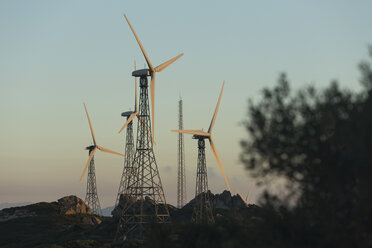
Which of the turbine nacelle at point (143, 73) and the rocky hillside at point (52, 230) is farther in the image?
the rocky hillside at point (52, 230)

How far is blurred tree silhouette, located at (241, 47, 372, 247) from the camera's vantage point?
4156 centimetres

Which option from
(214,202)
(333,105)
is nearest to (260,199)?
(333,105)

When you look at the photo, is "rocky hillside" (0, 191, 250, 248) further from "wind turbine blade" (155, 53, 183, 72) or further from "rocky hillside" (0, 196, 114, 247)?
"wind turbine blade" (155, 53, 183, 72)

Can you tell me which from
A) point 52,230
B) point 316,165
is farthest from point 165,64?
point 52,230

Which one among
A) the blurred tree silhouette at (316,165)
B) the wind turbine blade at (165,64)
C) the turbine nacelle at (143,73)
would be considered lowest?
the blurred tree silhouette at (316,165)

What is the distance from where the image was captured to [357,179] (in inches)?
1731

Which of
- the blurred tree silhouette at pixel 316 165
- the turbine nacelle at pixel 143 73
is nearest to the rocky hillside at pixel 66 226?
the turbine nacelle at pixel 143 73

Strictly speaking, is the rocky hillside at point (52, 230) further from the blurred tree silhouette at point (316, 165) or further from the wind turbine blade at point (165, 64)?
the blurred tree silhouette at point (316, 165)

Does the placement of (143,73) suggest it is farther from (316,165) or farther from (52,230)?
(52,230)

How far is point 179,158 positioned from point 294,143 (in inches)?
4887

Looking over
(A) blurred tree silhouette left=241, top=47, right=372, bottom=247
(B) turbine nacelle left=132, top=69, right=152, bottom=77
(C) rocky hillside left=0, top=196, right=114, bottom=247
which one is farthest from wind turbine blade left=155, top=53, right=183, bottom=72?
(A) blurred tree silhouette left=241, top=47, right=372, bottom=247

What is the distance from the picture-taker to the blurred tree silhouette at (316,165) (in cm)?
4156

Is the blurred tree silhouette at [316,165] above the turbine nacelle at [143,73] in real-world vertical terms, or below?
below

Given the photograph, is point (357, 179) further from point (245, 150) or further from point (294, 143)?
point (245, 150)
